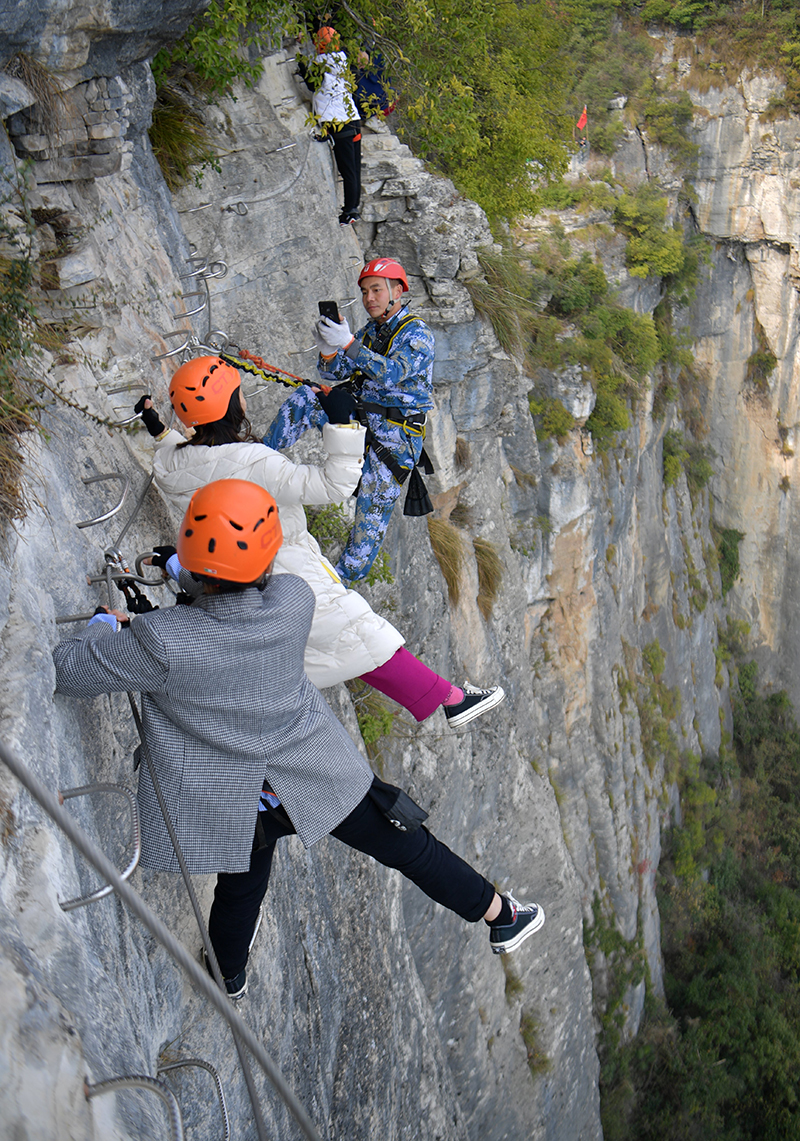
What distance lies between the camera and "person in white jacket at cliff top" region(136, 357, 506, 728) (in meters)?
3.27

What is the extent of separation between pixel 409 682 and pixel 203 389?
1.86 metres

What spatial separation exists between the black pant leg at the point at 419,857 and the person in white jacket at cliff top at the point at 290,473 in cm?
70

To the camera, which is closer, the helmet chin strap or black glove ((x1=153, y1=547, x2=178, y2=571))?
black glove ((x1=153, y1=547, x2=178, y2=571))

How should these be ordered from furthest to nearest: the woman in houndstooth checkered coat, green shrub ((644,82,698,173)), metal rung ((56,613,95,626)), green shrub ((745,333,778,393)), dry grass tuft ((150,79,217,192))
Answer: green shrub ((745,333,778,393)) → green shrub ((644,82,698,173)) → dry grass tuft ((150,79,217,192)) → metal rung ((56,613,95,626)) → the woman in houndstooth checkered coat

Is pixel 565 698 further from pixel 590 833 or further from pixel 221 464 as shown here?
pixel 221 464

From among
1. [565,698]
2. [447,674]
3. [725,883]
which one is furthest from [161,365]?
[725,883]

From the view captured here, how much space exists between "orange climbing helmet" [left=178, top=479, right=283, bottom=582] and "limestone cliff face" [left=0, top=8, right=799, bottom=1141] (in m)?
0.57

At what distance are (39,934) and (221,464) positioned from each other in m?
1.94

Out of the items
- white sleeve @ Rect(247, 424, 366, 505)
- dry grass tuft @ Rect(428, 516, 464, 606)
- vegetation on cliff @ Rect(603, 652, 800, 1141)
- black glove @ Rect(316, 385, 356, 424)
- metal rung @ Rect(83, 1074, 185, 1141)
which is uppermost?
black glove @ Rect(316, 385, 356, 424)

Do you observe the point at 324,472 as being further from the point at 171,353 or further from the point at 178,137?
the point at 178,137

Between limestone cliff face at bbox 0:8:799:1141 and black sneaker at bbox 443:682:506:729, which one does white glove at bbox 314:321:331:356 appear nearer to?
limestone cliff face at bbox 0:8:799:1141

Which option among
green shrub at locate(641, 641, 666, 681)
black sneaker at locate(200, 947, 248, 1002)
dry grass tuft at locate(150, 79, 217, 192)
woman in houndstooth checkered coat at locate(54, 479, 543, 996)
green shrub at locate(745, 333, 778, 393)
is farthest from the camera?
green shrub at locate(745, 333, 778, 393)

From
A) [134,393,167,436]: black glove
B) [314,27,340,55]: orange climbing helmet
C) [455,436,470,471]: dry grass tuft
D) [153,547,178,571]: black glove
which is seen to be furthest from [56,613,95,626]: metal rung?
[455,436,470,471]: dry grass tuft

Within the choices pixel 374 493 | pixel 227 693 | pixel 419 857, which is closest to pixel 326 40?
pixel 374 493
